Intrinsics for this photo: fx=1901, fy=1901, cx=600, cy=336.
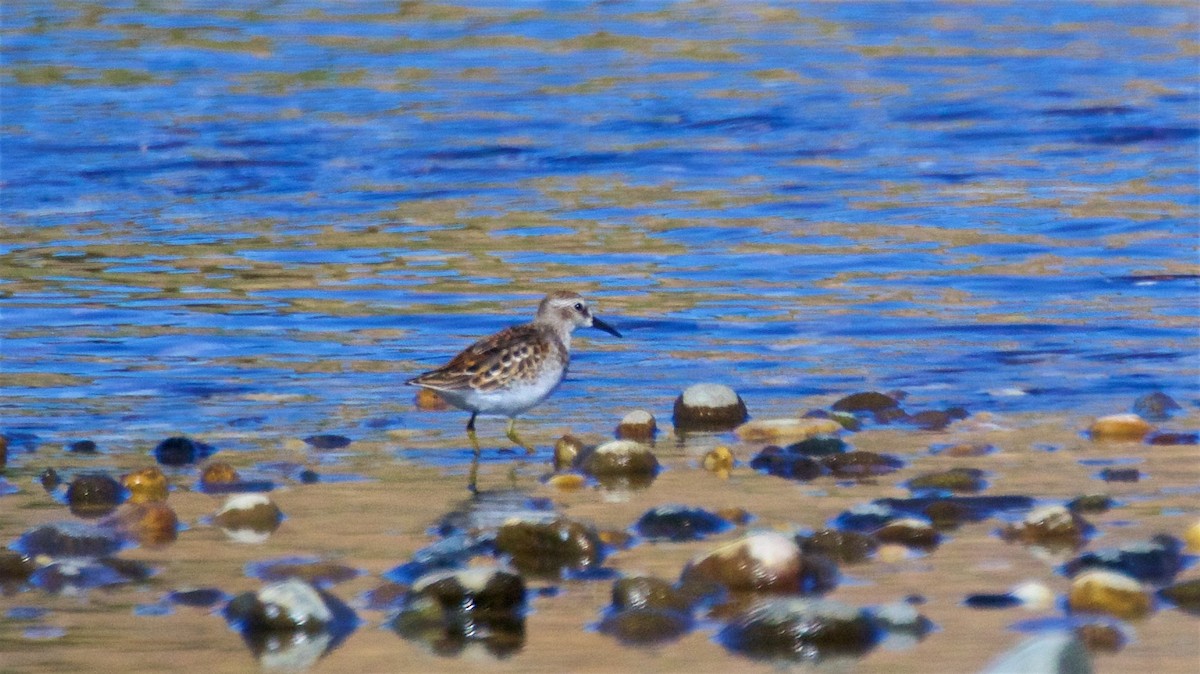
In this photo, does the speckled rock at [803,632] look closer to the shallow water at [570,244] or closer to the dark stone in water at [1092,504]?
the shallow water at [570,244]

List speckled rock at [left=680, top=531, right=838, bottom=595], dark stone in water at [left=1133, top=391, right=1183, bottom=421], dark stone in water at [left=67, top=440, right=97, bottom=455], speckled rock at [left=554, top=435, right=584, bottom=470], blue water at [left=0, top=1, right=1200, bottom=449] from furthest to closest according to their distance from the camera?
blue water at [left=0, top=1, right=1200, bottom=449]
dark stone in water at [left=1133, top=391, right=1183, bottom=421]
dark stone in water at [left=67, top=440, right=97, bottom=455]
speckled rock at [left=554, top=435, right=584, bottom=470]
speckled rock at [left=680, top=531, right=838, bottom=595]

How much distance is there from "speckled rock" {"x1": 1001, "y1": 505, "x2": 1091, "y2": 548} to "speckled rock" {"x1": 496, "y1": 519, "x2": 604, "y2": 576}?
141 cm

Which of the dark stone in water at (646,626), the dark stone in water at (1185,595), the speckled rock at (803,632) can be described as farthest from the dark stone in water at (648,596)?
the dark stone in water at (1185,595)

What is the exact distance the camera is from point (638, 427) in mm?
8344

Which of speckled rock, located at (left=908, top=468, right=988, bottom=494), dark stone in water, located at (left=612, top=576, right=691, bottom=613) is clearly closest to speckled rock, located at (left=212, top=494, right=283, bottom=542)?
dark stone in water, located at (left=612, top=576, right=691, bottom=613)

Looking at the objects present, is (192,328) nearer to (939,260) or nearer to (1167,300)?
(939,260)

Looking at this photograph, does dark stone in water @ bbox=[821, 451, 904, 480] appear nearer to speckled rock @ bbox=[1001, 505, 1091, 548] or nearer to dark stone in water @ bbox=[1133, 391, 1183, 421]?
speckled rock @ bbox=[1001, 505, 1091, 548]

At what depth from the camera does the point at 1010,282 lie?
11.9 meters

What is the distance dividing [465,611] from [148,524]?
1608mm

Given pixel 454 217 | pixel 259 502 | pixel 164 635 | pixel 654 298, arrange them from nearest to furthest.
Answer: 1. pixel 164 635
2. pixel 259 502
3. pixel 654 298
4. pixel 454 217

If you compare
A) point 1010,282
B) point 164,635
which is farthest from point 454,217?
point 164,635

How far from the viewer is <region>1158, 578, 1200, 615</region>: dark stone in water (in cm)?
562

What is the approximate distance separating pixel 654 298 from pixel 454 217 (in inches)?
140

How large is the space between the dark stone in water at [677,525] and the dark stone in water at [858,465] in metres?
0.95
